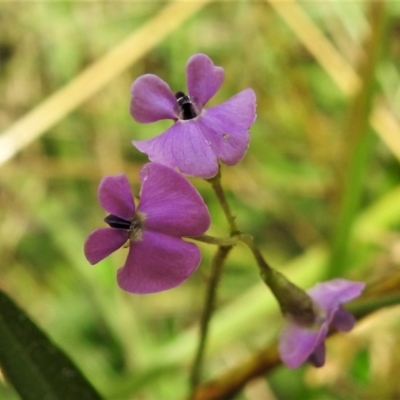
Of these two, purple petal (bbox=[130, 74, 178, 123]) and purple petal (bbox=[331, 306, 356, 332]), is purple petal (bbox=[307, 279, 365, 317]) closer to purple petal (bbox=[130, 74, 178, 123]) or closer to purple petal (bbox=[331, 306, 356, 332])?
purple petal (bbox=[331, 306, 356, 332])

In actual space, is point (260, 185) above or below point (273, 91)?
below

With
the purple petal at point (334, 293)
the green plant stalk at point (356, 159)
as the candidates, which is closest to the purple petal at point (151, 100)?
the purple petal at point (334, 293)

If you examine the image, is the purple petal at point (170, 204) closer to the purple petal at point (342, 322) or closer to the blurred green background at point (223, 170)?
the purple petal at point (342, 322)

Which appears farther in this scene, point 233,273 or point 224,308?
point 233,273

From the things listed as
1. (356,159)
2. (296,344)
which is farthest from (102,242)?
(356,159)

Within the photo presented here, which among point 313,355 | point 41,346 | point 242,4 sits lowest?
point 313,355

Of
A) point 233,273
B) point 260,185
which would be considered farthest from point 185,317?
point 260,185

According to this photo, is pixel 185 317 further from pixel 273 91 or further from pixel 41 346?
pixel 41 346
